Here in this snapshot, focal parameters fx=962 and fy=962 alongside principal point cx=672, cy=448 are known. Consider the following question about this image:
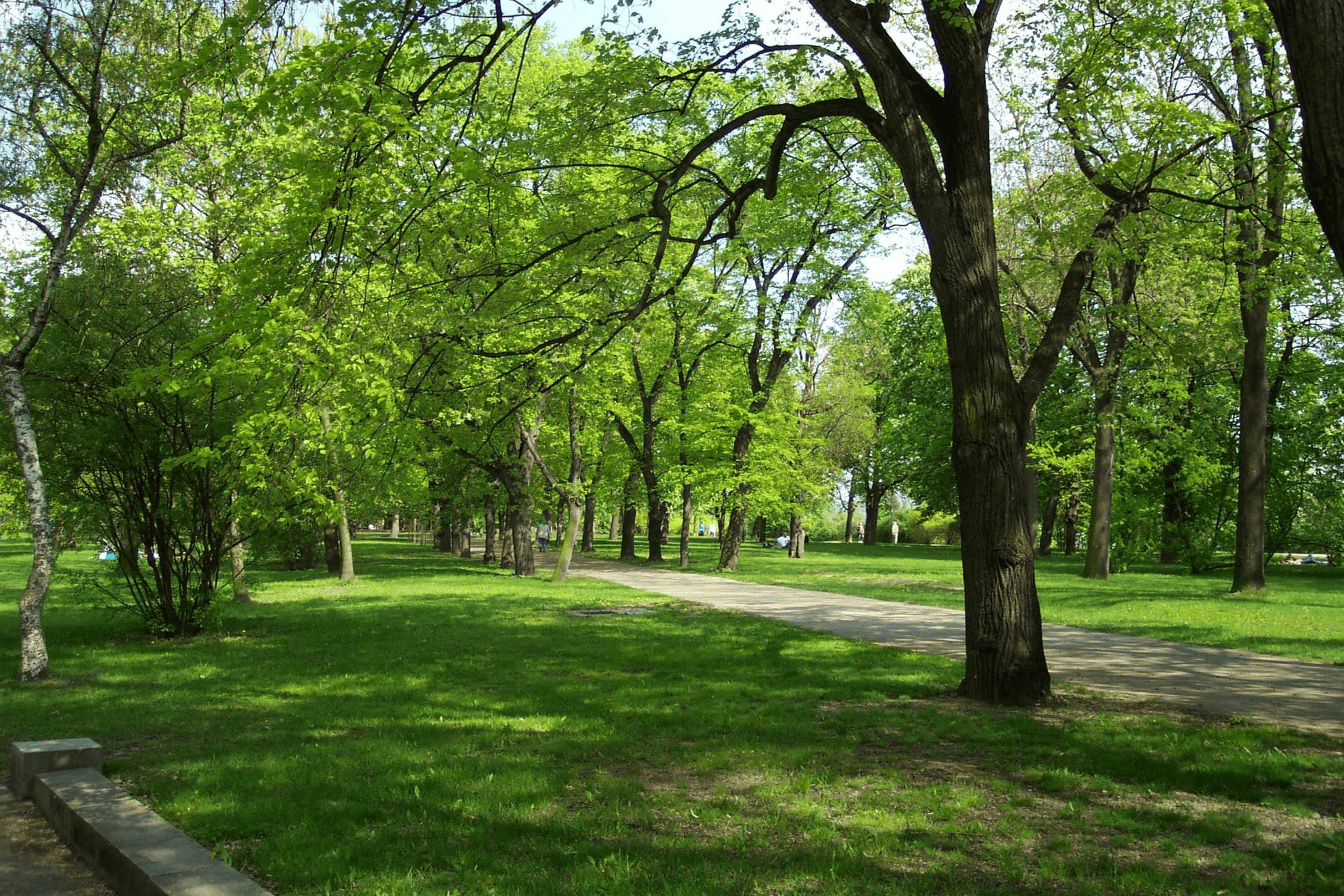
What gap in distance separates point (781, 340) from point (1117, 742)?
65.3 ft

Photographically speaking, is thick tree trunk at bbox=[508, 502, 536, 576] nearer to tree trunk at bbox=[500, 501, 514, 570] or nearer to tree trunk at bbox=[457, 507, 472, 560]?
tree trunk at bbox=[500, 501, 514, 570]

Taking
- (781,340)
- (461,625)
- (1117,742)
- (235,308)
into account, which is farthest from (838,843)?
(781,340)

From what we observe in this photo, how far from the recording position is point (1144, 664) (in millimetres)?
10594

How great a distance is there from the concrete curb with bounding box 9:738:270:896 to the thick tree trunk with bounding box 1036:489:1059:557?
41.7 m

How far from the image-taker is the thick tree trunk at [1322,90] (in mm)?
3605

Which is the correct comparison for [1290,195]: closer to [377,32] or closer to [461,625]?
[377,32]

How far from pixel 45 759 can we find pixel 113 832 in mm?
1650

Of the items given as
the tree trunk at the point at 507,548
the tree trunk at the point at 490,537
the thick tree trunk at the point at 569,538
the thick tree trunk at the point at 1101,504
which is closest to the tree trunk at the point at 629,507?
the tree trunk at the point at 507,548

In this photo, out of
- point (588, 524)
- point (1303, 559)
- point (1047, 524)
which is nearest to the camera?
point (1047, 524)

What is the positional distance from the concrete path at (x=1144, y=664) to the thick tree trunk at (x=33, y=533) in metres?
9.59

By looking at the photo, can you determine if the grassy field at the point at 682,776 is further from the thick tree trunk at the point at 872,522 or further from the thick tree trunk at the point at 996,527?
the thick tree trunk at the point at 872,522

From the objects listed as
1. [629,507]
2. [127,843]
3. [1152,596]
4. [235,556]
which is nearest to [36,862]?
[127,843]

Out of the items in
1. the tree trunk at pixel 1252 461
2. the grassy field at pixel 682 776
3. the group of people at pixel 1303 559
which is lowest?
the group of people at pixel 1303 559

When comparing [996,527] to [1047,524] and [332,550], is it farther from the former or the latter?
[1047,524]
